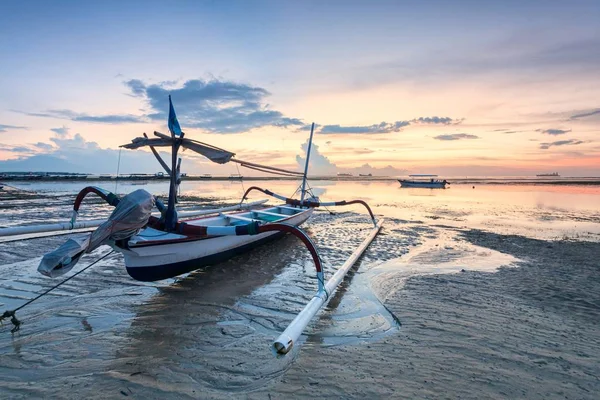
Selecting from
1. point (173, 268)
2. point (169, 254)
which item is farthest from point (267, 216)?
point (169, 254)

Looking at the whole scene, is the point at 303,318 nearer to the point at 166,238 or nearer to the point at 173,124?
the point at 166,238

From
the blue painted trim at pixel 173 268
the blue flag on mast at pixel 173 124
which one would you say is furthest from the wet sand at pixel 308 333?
the blue flag on mast at pixel 173 124

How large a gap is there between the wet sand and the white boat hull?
1.39ft

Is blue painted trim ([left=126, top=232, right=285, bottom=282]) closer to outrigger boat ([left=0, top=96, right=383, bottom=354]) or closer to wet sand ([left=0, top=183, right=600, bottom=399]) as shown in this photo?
outrigger boat ([left=0, top=96, right=383, bottom=354])

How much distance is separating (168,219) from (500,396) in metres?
6.80

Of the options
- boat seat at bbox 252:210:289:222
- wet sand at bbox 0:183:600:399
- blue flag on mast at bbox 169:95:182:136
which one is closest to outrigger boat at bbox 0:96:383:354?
blue flag on mast at bbox 169:95:182:136

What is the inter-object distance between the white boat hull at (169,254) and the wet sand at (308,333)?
42 cm

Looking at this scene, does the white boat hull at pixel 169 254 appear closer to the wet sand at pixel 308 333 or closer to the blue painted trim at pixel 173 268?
the blue painted trim at pixel 173 268

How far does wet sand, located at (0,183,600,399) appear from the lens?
13.6 feet

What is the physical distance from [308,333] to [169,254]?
3677mm

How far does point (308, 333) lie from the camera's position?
18.3 feet

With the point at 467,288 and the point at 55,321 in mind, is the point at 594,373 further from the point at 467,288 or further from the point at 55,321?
the point at 55,321

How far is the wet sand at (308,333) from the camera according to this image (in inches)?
163

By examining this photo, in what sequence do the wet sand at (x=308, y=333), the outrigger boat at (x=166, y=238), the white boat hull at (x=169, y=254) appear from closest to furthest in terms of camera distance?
the wet sand at (x=308, y=333) < the outrigger boat at (x=166, y=238) < the white boat hull at (x=169, y=254)
